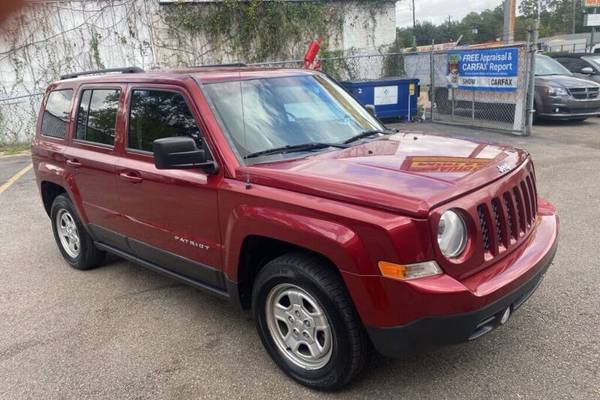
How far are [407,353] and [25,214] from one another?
6.31 meters

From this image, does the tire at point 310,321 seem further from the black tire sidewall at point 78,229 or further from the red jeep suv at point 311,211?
the black tire sidewall at point 78,229

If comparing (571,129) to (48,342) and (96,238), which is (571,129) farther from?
(48,342)

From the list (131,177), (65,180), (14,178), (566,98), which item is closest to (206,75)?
(131,177)

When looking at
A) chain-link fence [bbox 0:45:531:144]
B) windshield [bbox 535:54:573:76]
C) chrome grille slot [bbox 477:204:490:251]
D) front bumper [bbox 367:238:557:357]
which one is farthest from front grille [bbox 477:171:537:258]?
windshield [bbox 535:54:573:76]

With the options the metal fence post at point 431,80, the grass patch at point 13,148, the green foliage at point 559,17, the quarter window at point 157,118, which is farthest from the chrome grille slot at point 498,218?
the green foliage at point 559,17

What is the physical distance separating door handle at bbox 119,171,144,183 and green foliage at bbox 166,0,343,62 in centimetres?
1282

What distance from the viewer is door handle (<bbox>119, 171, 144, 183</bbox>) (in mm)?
3877

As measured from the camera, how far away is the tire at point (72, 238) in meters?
4.96

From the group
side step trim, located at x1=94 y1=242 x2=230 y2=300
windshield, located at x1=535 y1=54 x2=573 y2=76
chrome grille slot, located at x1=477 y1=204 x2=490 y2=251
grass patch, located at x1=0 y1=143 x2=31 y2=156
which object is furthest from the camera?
grass patch, located at x1=0 y1=143 x2=31 y2=156

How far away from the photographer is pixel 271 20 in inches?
655

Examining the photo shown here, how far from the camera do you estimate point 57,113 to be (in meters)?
5.03

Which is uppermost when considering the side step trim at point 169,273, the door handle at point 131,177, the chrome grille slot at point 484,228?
the door handle at point 131,177

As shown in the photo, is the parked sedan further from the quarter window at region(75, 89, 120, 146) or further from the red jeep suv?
the quarter window at region(75, 89, 120, 146)

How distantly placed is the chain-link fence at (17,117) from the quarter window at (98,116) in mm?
11707
